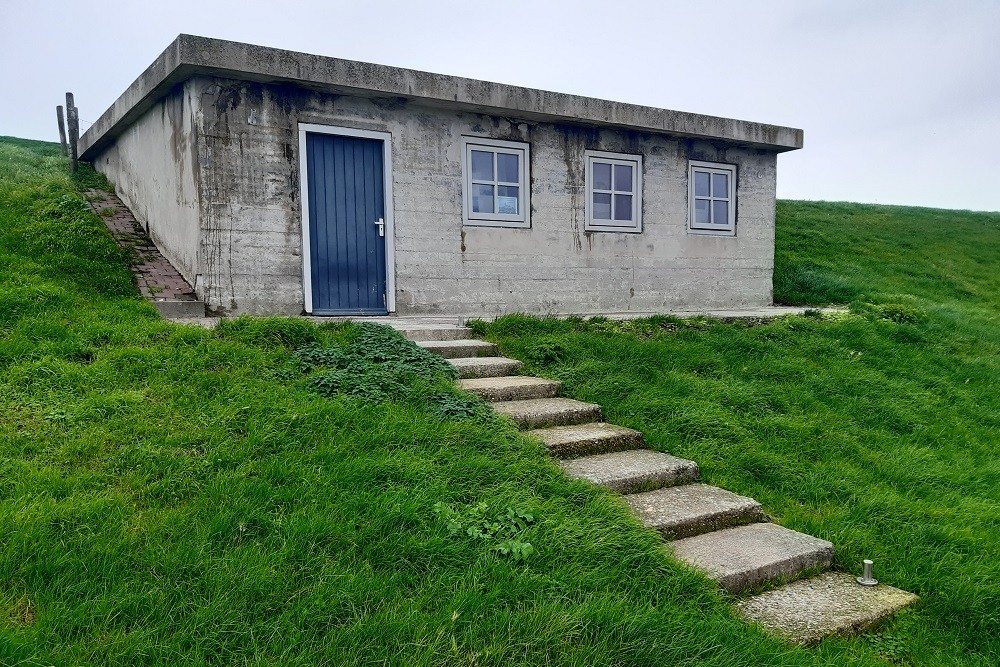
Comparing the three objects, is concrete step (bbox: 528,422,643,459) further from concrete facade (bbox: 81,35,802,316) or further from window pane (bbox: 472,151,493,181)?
window pane (bbox: 472,151,493,181)

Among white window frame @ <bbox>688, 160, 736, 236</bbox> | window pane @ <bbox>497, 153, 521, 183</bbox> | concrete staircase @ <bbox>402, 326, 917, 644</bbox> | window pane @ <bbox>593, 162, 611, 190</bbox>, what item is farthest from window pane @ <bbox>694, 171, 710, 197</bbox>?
concrete staircase @ <bbox>402, 326, 917, 644</bbox>

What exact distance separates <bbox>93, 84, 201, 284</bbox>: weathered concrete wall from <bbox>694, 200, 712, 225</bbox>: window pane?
8008 mm

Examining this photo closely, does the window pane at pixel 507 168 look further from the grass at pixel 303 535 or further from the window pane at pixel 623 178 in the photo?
the grass at pixel 303 535

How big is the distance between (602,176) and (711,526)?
24.0ft

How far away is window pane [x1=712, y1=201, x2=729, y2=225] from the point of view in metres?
11.9

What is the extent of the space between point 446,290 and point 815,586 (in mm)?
6436

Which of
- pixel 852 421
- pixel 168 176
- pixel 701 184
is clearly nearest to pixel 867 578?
pixel 852 421

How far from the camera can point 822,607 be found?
365cm

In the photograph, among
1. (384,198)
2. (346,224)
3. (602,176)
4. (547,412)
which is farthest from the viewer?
(602,176)

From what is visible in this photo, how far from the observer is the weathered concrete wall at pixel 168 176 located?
26.2 ft

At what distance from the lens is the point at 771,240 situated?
12.6 meters

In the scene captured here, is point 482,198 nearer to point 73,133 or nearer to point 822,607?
point 822,607

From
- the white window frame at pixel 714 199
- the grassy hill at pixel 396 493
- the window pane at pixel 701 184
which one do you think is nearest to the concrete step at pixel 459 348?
the grassy hill at pixel 396 493

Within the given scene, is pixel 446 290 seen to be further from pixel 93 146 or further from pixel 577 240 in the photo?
pixel 93 146
